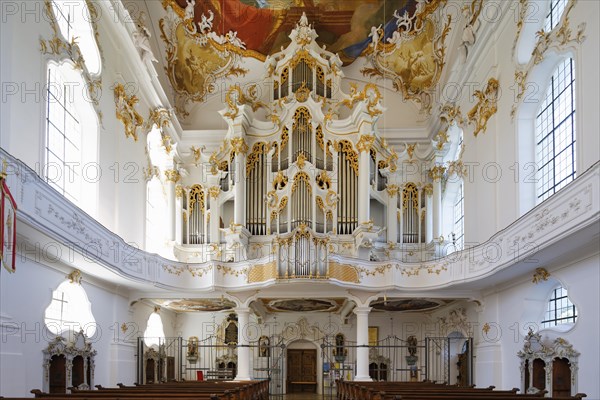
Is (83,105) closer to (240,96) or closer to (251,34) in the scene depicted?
(240,96)

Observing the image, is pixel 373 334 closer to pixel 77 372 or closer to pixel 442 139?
pixel 442 139

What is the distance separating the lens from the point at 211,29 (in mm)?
26891

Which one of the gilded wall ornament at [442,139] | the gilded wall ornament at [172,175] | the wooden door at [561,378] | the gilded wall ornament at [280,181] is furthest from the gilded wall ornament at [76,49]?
the wooden door at [561,378]

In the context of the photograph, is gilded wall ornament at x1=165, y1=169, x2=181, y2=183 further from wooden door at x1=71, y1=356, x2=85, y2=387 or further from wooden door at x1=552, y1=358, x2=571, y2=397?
wooden door at x1=552, y1=358, x2=571, y2=397

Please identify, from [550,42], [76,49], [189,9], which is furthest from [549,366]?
[189,9]

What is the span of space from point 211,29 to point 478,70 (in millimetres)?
11259

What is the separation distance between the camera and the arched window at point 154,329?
80.5 feet

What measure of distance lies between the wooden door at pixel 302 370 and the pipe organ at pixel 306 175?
6616 mm

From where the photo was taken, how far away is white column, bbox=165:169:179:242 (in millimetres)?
24969

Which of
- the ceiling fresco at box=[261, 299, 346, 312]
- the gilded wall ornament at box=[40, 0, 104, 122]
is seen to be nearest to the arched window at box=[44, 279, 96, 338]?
the gilded wall ornament at box=[40, 0, 104, 122]

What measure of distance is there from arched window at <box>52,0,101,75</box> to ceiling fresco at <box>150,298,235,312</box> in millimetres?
8660

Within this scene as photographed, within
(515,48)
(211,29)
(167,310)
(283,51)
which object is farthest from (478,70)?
(167,310)

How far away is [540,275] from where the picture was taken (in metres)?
16.1

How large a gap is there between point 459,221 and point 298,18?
34.1 feet
